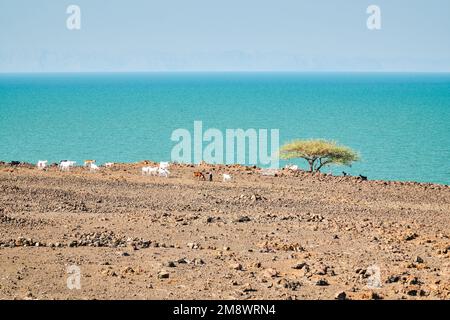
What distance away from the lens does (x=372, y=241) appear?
20.0m

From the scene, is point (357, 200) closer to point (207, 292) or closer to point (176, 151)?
point (207, 292)

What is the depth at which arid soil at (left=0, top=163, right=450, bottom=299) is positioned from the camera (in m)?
15.6

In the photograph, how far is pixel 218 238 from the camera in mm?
20031

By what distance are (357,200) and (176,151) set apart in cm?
4274

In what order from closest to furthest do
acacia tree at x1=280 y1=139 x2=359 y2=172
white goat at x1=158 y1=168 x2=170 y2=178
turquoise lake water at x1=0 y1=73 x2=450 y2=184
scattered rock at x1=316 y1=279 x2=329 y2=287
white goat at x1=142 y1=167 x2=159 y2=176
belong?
scattered rock at x1=316 y1=279 x2=329 y2=287 → white goat at x1=158 y1=168 x2=170 y2=178 → white goat at x1=142 y1=167 x2=159 y2=176 → acacia tree at x1=280 y1=139 x2=359 y2=172 → turquoise lake water at x1=0 y1=73 x2=450 y2=184

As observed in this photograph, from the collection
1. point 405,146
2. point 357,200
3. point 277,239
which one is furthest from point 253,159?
point 277,239

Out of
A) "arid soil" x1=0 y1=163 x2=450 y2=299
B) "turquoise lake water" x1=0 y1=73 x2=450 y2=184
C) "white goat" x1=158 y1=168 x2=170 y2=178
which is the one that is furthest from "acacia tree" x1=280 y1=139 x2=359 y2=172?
"turquoise lake water" x1=0 y1=73 x2=450 y2=184

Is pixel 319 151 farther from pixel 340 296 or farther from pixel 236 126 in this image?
pixel 236 126

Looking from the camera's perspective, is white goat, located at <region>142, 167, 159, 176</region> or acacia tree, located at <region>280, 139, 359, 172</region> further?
acacia tree, located at <region>280, 139, 359, 172</region>

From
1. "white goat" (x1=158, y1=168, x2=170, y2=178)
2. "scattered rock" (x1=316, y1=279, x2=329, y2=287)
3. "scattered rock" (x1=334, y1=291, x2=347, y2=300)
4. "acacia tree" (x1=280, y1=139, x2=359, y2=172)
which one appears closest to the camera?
"scattered rock" (x1=334, y1=291, x2=347, y2=300)

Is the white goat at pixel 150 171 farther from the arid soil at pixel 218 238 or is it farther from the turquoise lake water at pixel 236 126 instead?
the turquoise lake water at pixel 236 126

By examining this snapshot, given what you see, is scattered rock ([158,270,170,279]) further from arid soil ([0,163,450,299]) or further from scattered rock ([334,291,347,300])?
scattered rock ([334,291,347,300])

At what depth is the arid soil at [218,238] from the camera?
15602 millimetres
